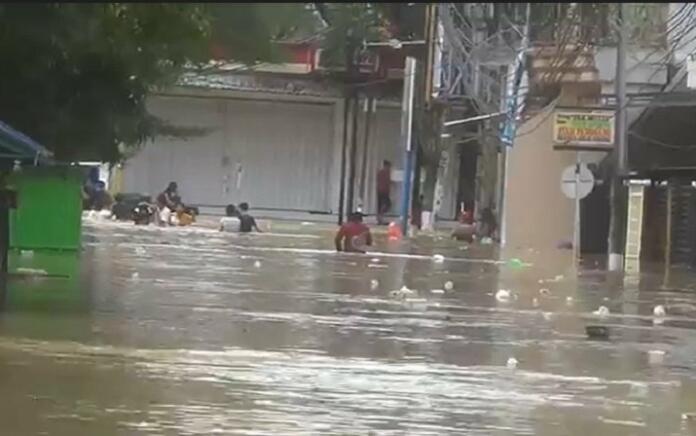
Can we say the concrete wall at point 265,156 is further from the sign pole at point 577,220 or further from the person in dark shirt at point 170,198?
the sign pole at point 577,220

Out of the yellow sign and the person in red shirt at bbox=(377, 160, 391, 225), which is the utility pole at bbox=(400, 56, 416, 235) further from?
the yellow sign

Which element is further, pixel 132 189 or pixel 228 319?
pixel 132 189

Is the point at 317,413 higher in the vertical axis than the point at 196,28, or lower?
lower

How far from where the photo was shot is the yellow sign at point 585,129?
98.7ft

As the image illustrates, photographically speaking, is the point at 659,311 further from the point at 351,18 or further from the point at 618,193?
the point at 351,18

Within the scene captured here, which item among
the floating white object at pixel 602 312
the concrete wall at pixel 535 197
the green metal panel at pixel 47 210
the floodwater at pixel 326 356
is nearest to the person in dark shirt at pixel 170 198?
the concrete wall at pixel 535 197

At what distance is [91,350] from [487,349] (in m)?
3.15

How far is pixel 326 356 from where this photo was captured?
11688mm

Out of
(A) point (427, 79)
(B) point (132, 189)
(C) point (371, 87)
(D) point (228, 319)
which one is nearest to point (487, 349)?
(D) point (228, 319)

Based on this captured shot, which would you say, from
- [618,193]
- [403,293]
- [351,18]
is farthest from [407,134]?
[351,18]

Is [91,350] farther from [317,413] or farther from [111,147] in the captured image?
[111,147]

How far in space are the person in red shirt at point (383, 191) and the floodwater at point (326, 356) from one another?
24.9m

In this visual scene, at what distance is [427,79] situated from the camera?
135ft

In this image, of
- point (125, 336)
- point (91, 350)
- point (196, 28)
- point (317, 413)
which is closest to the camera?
point (196, 28)
